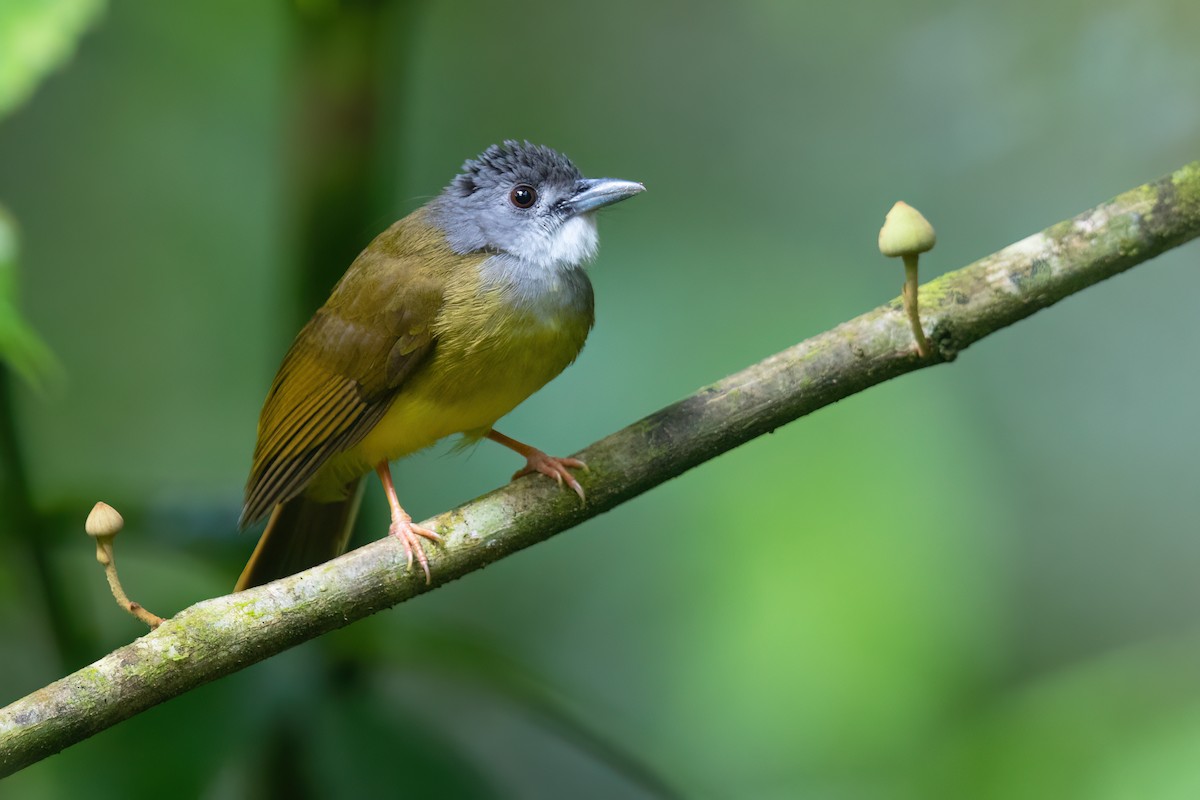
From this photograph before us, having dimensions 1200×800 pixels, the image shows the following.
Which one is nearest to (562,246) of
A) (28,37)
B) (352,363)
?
(352,363)

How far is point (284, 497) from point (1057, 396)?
2.38m

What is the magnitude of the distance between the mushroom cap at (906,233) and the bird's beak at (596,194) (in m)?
0.88

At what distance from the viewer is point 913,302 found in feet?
5.39

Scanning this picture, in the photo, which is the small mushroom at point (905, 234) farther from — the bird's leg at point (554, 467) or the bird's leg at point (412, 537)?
the bird's leg at point (412, 537)

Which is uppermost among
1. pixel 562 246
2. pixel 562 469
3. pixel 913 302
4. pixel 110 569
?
pixel 562 246

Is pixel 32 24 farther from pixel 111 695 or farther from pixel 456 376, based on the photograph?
pixel 111 695

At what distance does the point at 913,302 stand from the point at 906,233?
20 centimetres

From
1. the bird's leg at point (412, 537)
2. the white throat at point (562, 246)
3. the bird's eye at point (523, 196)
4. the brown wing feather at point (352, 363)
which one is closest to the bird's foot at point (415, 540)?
the bird's leg at point (412, 537)

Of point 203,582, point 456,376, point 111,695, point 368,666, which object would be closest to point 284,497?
point 456,376

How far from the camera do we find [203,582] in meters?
3.42

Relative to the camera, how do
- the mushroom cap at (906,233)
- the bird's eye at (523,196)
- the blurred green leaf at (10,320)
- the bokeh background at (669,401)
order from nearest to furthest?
the mushroom cap at (906,233)
the blurred green leaf at (10,320)
the bird's eye at (523,196)
the bokeh background at (669,401)

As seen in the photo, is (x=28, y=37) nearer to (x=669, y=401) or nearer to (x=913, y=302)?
(x=913, y=302)

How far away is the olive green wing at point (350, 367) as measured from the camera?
7.06ft

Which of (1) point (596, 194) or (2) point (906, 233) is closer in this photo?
(2) point (906, 233)
